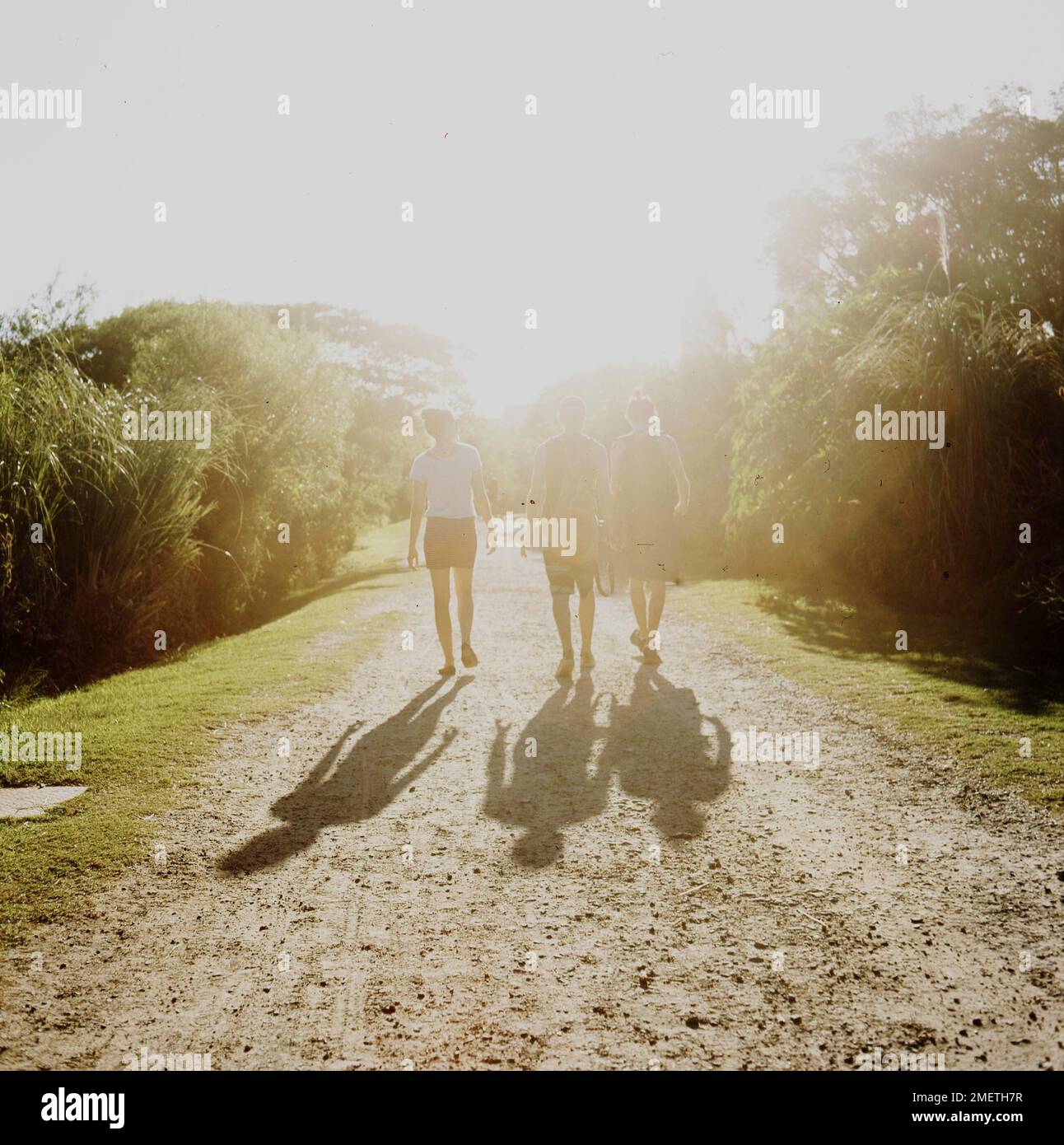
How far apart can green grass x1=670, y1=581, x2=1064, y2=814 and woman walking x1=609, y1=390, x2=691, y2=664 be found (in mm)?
1568

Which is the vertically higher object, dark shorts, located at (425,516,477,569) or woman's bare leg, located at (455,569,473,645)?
dark shorts, located at (425,516,477,569)

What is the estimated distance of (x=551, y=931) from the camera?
3.23 m

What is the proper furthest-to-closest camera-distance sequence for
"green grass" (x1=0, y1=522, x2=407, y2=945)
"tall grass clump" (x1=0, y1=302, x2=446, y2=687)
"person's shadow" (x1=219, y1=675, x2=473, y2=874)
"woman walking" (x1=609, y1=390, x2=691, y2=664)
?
"tall grass clump" (x1=0, y1=302, x2=446, y2=687) < "woman walking" (x1=609, y1=390, x2=691, y2=664) < "person's shadow" (x1=219, y1=675, x2=473, y2=874) < "green grass" (x1=0, y1=522, x2=407, y2=945)

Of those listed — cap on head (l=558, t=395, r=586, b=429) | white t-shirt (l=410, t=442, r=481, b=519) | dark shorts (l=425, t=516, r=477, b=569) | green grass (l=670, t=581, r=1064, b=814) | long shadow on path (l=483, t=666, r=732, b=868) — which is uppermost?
cap on head (l=558, t=395, r=586, b=429)

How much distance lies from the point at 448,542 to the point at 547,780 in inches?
118

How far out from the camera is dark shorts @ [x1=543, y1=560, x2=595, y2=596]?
779cm

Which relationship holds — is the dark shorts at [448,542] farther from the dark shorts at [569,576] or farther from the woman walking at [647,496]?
the woman walking at [647,496]

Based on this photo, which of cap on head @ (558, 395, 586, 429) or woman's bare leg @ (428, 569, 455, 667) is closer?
woman's bare leg @ (428, 569, 455, 667)

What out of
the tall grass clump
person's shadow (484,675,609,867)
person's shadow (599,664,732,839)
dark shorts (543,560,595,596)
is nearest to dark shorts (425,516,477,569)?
dark shorts (543,560,595,596)

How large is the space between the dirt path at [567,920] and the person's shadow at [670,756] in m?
0.03

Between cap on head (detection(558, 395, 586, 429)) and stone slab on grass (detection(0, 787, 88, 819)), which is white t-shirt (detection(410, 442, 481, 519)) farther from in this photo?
stone slab on grass (detection(0, 787, 88, 819))

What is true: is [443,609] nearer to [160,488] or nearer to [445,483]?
[445,483]

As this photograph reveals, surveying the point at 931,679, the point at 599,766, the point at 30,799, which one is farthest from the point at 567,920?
the point at 931,679

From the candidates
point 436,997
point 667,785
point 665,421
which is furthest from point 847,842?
point 665,421
